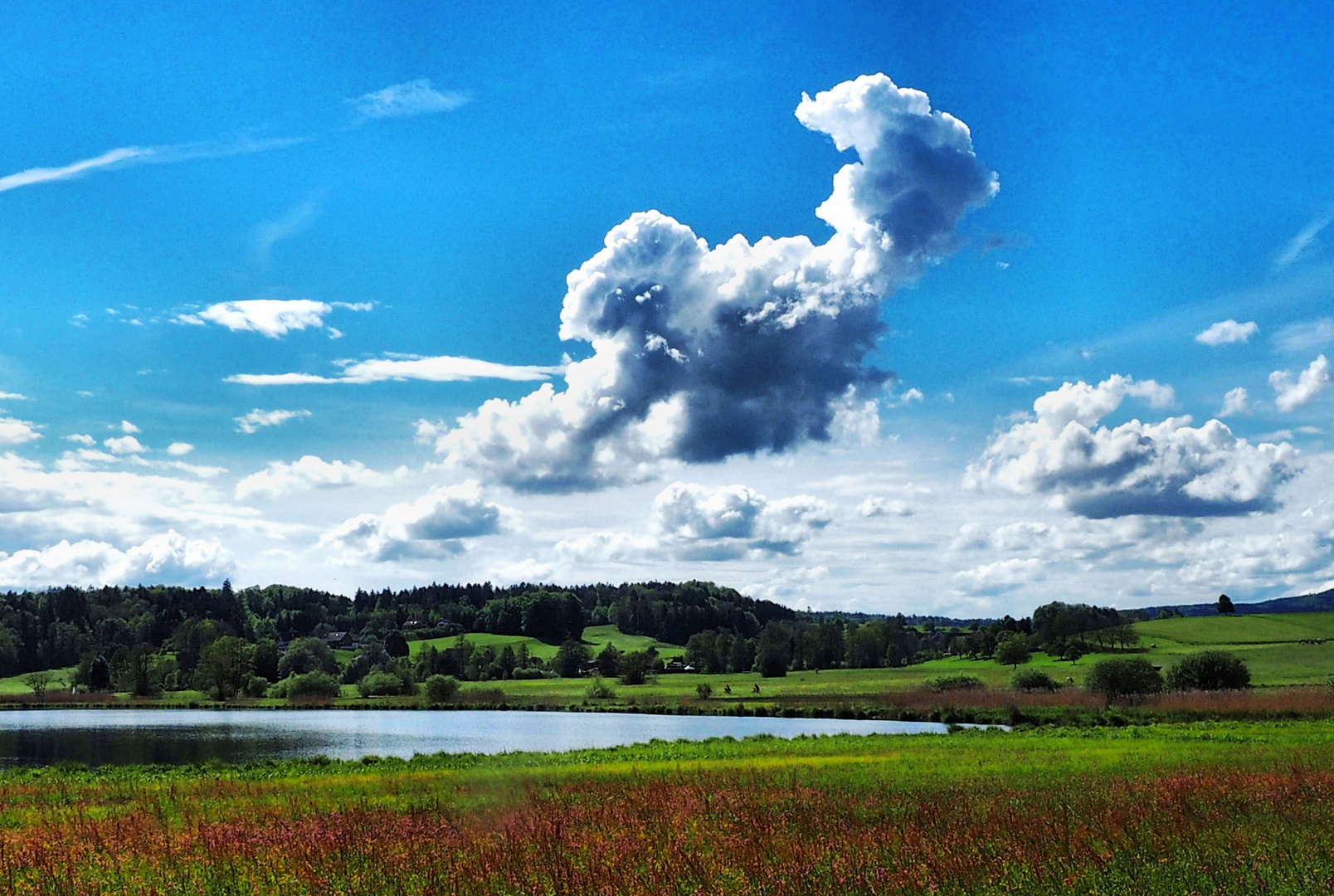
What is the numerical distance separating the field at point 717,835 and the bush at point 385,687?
13815cm

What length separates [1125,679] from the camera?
9125cm

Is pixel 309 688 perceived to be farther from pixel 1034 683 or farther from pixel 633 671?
pixel 1034 683

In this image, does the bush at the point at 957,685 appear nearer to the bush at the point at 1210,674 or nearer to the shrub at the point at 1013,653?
the bush at the point at 1210,674

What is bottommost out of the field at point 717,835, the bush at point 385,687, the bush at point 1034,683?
the bush at point 385,687

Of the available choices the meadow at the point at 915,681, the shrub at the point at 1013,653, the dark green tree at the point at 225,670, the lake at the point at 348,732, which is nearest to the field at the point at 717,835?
the lake at the point at 348,732

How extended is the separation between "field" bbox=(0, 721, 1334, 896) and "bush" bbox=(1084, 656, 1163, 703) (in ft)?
197

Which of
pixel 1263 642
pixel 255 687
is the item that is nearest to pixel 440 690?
pixel 255 687

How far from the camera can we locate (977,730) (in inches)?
2704

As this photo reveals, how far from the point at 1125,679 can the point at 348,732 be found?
232 feet

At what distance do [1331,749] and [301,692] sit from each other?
154806mm

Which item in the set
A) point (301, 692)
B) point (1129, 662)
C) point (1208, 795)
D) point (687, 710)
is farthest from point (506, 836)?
point (301, 692)

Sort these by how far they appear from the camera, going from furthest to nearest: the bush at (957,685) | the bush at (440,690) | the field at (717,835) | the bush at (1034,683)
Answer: the bush at (440,690), the bush at (957,685), the bush at (1034,683), the field at (717,835)

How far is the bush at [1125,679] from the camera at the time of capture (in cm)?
9100

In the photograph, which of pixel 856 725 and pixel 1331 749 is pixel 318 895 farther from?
pixel 856 725
